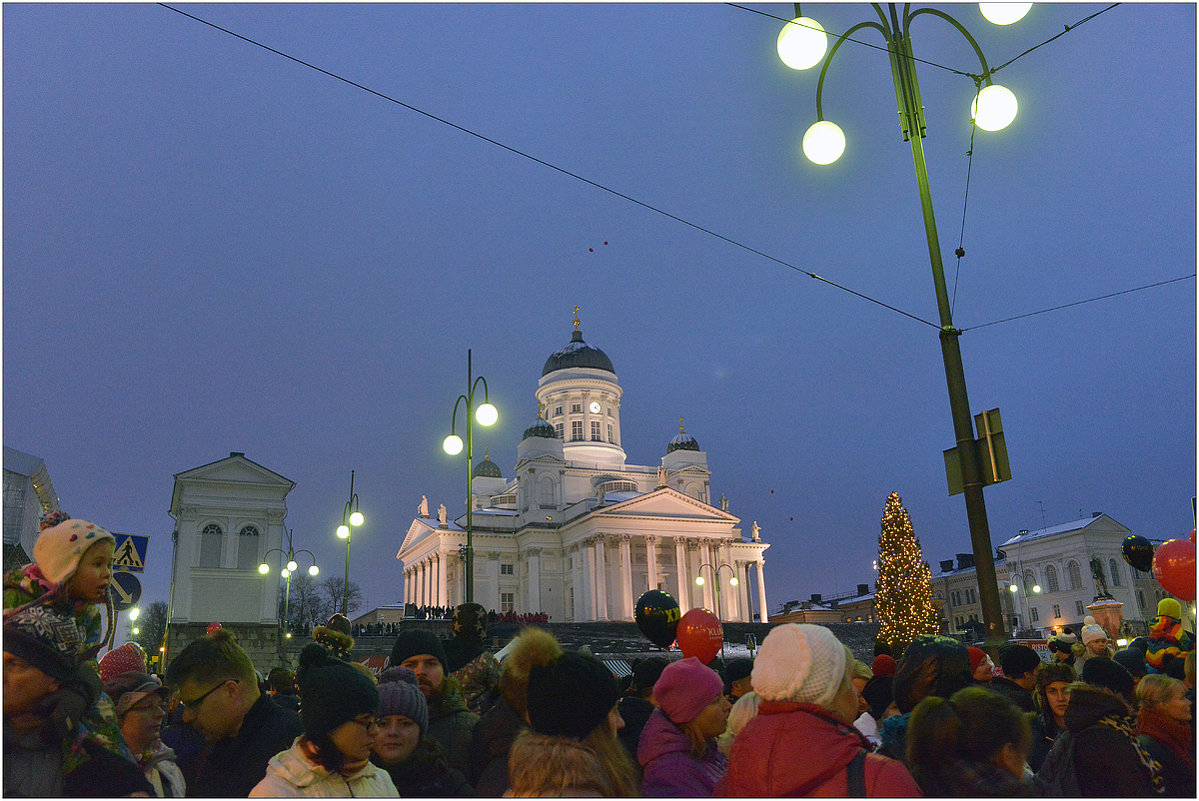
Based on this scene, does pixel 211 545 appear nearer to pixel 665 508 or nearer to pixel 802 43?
pixel 665 508

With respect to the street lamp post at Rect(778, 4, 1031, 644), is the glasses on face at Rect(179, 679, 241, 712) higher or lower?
lower

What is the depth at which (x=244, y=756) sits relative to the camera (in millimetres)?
4160

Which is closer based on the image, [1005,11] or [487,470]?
[1005,11]

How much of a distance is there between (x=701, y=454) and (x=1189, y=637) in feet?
225

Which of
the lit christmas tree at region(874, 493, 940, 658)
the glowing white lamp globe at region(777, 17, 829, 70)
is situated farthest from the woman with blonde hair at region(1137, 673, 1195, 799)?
the lit christmas tree at region(874, 493, 940, 658)

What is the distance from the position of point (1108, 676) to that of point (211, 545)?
37952 millimetres

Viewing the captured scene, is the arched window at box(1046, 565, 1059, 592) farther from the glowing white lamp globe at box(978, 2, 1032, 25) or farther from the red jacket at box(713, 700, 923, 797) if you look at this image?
the red jacket at box(713, 700, 923, 797)

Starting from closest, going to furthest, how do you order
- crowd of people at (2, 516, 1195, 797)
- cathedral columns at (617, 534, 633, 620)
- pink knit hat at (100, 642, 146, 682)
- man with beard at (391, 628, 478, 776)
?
crowd of people at (2, 516, 1195, 797) < pink knit hat at (100, 642, 146, 682) < man with beard at (391, 628, 478, 776) < cathedral columns at (617, 534, 633, 620)

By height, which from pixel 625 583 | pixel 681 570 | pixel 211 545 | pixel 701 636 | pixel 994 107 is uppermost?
pixel 994 107

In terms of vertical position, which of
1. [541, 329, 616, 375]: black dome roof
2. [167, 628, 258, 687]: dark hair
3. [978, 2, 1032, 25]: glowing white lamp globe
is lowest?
[167, 628, 258, 687]: dark hair

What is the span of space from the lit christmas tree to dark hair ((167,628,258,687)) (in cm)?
2919

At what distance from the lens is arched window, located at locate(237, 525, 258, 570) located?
36.7 meters

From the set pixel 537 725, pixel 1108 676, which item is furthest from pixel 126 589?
pixel 1108 676

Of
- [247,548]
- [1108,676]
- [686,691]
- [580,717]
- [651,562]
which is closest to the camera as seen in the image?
[580,717]
